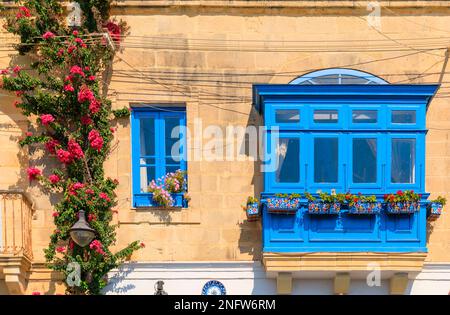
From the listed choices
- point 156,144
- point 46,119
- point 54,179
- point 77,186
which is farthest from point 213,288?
point 46,119

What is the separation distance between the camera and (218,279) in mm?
15734

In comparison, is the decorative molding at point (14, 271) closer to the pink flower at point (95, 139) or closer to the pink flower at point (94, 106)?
the pink flower at point (95, 139)

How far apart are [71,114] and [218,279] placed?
133 inches

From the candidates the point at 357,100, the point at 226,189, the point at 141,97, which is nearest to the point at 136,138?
the point at 141,97

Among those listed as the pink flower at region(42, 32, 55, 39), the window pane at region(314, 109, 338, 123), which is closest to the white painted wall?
the window pane at region(314, 109, 338, 123)

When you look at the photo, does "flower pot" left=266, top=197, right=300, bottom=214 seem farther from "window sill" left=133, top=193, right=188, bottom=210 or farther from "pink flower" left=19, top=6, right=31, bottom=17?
"pink flower" left=19, top=6, right=31, bottom=17

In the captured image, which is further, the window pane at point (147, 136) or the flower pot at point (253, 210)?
the window pane at point (147, 136)

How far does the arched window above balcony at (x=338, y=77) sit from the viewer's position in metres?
16.3

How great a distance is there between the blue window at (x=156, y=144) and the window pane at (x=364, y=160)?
2653mm

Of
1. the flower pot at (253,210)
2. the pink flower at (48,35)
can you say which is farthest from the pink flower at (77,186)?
the flower pot at (253,210)

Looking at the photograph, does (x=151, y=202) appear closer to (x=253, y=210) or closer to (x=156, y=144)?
(x=156, y=144)

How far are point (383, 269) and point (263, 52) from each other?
3.86 meters

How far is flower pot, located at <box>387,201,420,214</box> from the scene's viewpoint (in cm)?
1535

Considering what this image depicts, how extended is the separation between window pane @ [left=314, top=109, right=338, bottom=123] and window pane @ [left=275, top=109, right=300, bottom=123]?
0.29 metres
